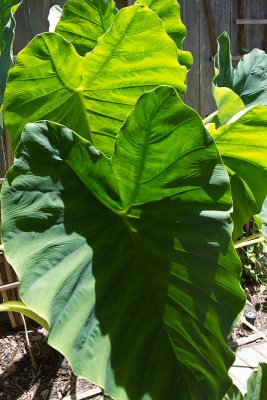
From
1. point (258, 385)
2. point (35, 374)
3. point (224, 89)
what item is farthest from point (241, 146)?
point (35, 374)

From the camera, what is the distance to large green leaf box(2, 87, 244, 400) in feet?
Result: 2.38

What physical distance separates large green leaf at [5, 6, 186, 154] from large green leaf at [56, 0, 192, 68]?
24 centimetres

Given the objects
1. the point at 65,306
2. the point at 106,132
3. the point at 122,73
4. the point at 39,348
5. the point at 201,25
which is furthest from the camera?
the point at 201,25

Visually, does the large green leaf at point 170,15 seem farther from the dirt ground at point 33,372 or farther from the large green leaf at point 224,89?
the dirt ground at point 33,372

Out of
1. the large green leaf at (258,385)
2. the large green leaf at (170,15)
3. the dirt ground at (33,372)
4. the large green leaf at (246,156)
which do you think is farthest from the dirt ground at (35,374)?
the large green leaf at (170,15)

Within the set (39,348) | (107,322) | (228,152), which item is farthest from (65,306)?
(39,348)

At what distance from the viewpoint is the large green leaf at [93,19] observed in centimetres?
115

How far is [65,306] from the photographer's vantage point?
2.44 ft

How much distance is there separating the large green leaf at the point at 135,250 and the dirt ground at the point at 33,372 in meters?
1.12

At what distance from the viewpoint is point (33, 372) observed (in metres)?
1.99

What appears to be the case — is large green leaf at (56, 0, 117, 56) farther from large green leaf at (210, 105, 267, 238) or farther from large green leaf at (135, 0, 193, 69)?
large green leaf at (210, 105, 267, 238)

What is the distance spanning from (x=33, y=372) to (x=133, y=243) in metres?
1.37

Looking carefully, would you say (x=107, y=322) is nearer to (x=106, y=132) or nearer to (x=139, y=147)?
(x=139, y=147)

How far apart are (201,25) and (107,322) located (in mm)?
2609
